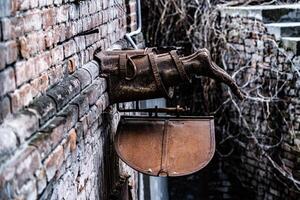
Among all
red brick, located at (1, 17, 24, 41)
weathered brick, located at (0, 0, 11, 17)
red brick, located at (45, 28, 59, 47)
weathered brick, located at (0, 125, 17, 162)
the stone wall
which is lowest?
the stone wall

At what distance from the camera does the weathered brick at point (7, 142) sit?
6.13ft

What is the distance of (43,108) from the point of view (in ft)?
7.73

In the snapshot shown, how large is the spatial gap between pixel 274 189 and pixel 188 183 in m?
1.54

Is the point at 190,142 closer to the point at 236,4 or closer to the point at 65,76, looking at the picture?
the point at 65,76

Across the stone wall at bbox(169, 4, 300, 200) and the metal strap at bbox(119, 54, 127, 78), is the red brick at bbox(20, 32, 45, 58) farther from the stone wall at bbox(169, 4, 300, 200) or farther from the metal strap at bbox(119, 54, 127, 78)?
the stone wall at bbox(169, 4, 300, 200)

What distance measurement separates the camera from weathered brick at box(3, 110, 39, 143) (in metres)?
2.01

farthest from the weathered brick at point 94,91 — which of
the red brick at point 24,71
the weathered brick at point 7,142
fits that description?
the weathered brick at point 7,142

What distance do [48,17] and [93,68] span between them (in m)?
0.84

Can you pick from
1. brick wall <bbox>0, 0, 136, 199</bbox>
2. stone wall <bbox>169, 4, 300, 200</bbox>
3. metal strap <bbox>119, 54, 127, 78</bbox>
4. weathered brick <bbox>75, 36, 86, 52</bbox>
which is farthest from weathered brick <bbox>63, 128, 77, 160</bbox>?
stone wall <bbox>169, 4, 300, 200</bbox>

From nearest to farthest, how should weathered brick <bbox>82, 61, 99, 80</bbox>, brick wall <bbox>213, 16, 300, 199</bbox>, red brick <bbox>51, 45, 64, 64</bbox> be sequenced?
red brick <bbox>51, 45, 64, 64</bbox>
weathered brick <bbox>82, 61, 99, 80</bbox>
brick wall <bbox>213, 16, 300, 199</bbox>

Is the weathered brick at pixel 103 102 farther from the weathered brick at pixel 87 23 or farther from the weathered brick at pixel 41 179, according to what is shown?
the weathered brick at pixel 41 179

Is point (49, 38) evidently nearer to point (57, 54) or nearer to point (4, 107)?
point (57, 54)

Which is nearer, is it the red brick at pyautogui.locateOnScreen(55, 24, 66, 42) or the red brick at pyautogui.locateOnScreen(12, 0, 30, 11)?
the red brick at pyautogui.locateOnScreen(12, 0, 30, 11)

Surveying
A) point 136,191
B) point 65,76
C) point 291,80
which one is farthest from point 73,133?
point 291,80
